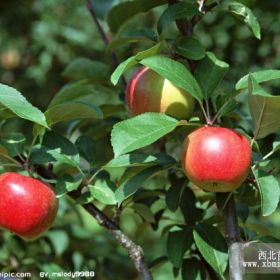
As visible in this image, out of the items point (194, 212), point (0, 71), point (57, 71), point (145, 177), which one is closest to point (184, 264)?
point (194, 212)

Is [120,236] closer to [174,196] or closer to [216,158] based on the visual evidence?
[174,196]

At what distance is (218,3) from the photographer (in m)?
1.00

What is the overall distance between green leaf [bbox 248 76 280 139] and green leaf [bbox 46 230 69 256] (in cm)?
68

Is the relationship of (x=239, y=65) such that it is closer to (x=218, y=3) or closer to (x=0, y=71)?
(x=0, y=71)

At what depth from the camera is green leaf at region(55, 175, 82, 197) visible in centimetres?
95

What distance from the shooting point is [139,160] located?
2.96ft

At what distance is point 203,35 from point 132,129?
5.06 feet

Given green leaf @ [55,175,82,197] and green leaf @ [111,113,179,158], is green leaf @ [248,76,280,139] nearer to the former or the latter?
green leaf @ [111,113,179,158]

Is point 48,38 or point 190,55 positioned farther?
point 48,38

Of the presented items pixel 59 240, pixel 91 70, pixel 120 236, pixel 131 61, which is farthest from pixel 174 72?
pixel 59 240

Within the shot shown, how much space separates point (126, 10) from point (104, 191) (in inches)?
15.9

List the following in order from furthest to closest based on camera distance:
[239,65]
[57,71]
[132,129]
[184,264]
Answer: [57,71]
[239,65]
[184,264]
[132,129]

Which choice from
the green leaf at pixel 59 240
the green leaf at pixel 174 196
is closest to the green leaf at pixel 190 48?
the green leaf at pixel 174 196

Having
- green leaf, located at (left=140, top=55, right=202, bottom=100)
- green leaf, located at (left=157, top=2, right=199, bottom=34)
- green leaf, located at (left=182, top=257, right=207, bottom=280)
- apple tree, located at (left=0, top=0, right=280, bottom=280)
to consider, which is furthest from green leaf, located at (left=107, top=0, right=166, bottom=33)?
green leaf, located at (left=182, top=257, right=207, bottom=280)
